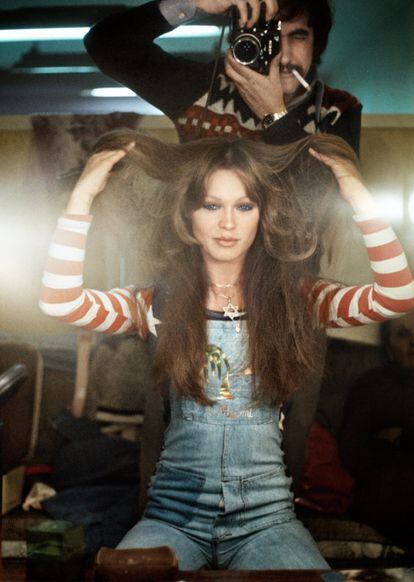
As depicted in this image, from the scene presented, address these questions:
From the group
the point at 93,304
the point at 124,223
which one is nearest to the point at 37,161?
the point at 124,223

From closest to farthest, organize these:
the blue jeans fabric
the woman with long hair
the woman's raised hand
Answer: the blue jeans fabric
the woman with long hair
the woman's raised hand

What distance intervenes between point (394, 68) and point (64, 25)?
1018 millimetres

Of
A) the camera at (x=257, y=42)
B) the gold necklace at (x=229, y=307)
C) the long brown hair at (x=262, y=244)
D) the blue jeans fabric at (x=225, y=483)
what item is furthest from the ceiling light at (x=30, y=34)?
the blue jeans fabric at (x=225, y=483)

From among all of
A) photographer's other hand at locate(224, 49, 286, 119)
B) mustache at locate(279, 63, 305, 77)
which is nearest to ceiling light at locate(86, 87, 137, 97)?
photographer's other hand at locate(224, 49, 286, 119)

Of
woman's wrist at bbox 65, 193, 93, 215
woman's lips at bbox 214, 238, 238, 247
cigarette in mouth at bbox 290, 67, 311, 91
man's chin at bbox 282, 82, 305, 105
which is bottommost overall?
woman's lips at bbox 214, 238, 238, 247

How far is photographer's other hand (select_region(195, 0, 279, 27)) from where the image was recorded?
74.9 inches

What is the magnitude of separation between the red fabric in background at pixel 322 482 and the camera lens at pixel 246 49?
44.3 inches

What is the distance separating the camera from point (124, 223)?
1927 millimetres

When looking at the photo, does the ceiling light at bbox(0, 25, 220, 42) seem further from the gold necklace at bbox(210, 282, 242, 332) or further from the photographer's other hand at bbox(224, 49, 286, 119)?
the gold necklace at bbox(210, 282, 242, 332)

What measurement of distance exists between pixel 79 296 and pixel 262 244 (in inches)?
21.3

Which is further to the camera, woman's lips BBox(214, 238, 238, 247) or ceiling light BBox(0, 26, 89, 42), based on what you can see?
ceiling light BBox(0, 26, 89, 42)

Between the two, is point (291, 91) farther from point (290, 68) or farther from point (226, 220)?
point (226, 220)

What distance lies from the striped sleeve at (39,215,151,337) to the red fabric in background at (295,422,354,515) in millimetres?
639

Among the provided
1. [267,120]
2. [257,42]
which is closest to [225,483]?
[267,120]
